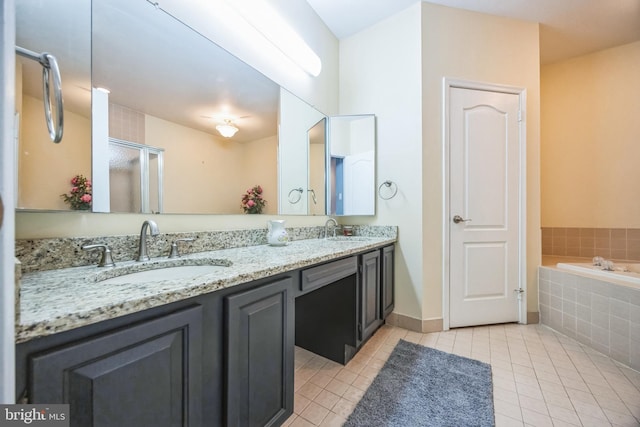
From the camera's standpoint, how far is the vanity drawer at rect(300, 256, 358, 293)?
112cm

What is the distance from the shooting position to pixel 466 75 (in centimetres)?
209

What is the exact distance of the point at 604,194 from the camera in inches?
96.1

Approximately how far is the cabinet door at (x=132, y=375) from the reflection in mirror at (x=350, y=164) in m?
1.74

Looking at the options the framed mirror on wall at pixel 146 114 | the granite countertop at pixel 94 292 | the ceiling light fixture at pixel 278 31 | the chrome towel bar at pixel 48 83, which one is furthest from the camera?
the ceiling light fixture at pixel 278 31

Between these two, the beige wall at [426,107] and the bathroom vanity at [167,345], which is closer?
the bathroom vanity at [167,345]

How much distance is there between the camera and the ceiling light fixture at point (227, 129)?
4.41 ft

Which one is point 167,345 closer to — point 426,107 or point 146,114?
point 146,114

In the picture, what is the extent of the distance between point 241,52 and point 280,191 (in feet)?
2.88

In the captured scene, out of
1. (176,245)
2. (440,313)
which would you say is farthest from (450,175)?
(176,245)

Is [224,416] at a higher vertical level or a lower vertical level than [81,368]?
lower

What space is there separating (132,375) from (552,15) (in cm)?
353

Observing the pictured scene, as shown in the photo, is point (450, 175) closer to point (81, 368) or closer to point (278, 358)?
point (278, 358)

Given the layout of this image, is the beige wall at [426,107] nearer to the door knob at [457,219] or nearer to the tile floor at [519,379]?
the door knob at [457,219]

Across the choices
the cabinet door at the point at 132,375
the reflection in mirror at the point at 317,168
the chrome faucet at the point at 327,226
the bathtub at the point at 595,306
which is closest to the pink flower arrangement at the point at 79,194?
the cabinet door at the point at 132,375
